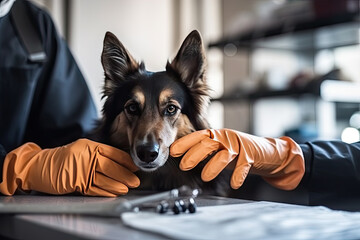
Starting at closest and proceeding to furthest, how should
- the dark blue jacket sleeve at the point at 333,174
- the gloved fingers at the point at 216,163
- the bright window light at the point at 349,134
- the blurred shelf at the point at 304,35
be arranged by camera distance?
the gloved fingers at the point at 216,163 → the dark blue jacket sleeve at the point at 333,174 → the blurred shelf at the point at 304,35 → the bright window light at the point at 349,134

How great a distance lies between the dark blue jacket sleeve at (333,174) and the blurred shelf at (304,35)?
1.54m

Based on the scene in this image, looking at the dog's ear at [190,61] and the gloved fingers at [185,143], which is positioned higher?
the dog's ear at [190,61]

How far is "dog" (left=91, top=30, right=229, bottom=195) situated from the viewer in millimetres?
1301

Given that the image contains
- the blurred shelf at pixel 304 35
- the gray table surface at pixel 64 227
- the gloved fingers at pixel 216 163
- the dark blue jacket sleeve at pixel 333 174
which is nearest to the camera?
the gray table surface at pixel 64 227

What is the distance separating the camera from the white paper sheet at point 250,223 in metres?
0.71

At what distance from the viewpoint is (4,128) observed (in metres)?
1.69

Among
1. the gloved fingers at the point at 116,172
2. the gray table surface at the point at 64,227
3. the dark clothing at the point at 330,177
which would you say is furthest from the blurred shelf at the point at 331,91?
the gray table surface at the point at 64,227

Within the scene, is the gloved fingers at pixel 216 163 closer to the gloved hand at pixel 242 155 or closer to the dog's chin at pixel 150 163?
the gloved hand at pixel 242 155

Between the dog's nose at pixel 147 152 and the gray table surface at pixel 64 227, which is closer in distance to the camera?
the gray table surface at pixel 64 227

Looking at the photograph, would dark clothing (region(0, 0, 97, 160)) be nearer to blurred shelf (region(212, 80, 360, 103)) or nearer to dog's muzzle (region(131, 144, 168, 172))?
dog's muzzle (region(131, 144, 168, 172))

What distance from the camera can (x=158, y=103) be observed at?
131cm

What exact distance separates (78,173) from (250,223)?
54 centimetres

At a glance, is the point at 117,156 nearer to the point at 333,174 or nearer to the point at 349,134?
the point at 333,174

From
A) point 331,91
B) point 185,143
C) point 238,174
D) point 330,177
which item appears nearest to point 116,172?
point 185,143
